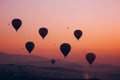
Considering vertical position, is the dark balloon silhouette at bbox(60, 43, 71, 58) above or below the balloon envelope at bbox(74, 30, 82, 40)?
below

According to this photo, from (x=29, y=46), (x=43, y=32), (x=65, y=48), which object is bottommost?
(x=65, y=48)

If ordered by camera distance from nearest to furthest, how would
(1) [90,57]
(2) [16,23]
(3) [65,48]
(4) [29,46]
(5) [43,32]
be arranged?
(2) [16,23] → (5) [43,32] → (3) [65,48] → (1) [90,57] → (4) [29,46]

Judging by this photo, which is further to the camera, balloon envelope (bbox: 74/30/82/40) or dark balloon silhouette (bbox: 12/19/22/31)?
balloon envelope (bbox: 74/30/82/40)

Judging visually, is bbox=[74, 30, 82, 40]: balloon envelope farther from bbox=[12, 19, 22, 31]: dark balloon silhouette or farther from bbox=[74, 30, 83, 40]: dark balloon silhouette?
bbox=[12, 19, 22, 31]: dark balloon silhouette

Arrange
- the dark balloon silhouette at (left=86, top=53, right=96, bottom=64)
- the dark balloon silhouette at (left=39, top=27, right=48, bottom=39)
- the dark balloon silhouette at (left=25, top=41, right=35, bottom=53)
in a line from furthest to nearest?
1. the dark balloon silhouette at (left=86, top=53, right=96, bottom=64)
2. the dark balloon silhouette at (left=25, top=41, right=35, bottom=53)
3. the dark balloon silhouette at (left=39, top=27, right=48, bottom=39)

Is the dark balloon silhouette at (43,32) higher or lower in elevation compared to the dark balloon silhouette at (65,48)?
higher

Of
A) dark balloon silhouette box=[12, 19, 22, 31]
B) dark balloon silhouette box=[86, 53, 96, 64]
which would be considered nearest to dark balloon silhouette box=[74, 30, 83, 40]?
dark balloon silhouette box=[86, 53, 96, 64]

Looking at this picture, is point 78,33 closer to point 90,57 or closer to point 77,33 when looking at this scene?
point 77,33

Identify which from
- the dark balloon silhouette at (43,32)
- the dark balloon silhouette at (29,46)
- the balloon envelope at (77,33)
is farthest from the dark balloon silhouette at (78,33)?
the dark balloon silhouette at (29,46)

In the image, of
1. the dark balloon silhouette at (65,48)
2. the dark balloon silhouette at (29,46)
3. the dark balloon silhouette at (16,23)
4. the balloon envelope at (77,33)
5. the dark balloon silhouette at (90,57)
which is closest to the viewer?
the dark balloon silhouette at (16,23)

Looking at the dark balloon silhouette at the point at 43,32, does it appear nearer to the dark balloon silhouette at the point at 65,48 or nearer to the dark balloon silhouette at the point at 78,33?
the dark balloon silhouette at the point at 65,48

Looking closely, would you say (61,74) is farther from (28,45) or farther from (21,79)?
(28,45)

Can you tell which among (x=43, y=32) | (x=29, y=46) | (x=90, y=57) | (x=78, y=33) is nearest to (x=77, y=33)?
(x=78, y=33)
